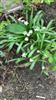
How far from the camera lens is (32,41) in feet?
12.4

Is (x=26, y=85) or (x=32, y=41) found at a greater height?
(x=32, y=41)

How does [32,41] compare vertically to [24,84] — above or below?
above

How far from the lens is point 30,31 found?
12.3ft

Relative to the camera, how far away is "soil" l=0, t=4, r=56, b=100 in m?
3.62

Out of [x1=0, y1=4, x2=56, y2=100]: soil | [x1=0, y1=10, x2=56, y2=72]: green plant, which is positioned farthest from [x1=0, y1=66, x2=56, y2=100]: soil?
[x1=0, y1=10, x2=56, y2=72]: green plant

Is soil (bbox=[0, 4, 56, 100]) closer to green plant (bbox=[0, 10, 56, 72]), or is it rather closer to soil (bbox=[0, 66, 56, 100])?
soil (bbox=[0, 66, 56, 100])

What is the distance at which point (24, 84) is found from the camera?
12.1 feet

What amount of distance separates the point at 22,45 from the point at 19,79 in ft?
1.49

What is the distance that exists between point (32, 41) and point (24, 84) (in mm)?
575

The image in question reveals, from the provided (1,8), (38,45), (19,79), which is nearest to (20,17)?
(1,8)

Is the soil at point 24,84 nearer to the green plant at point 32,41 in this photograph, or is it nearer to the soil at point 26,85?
the soil at point 26,85

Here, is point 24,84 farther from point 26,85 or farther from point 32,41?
point 32,41

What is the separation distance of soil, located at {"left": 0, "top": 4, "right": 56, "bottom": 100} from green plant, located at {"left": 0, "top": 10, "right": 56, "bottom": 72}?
11 centimetres

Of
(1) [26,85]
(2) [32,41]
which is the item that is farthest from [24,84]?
(2) [32,41]
